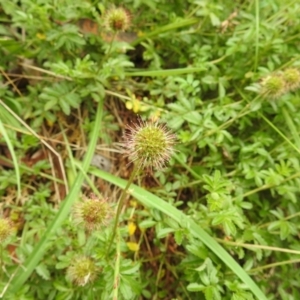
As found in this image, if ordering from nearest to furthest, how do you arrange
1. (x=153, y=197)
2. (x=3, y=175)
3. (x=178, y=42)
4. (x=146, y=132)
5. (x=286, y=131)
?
(x=146, y=132), (x=153, y=197), (x=3, y=175), (x=286, y=131), (x=178, y=42)

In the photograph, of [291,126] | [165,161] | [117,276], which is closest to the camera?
[117,276]

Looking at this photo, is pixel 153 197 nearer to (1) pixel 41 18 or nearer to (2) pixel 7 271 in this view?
(2) pixel 7 271

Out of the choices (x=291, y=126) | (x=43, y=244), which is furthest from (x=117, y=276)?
(x=291, y=126)

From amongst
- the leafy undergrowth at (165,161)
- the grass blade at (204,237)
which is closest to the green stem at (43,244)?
the leafy undergrowth at (165,161)

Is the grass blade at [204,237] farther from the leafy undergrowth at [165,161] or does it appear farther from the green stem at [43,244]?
the green stem at [43,244]

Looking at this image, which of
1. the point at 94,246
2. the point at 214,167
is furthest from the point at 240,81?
the point at 94,246

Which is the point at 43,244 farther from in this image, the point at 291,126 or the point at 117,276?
the point at 291,126

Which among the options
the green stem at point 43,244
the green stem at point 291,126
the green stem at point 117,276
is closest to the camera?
the green stem at point 117,276

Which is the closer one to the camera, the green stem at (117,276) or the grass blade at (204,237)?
the green stem at (117,276)
